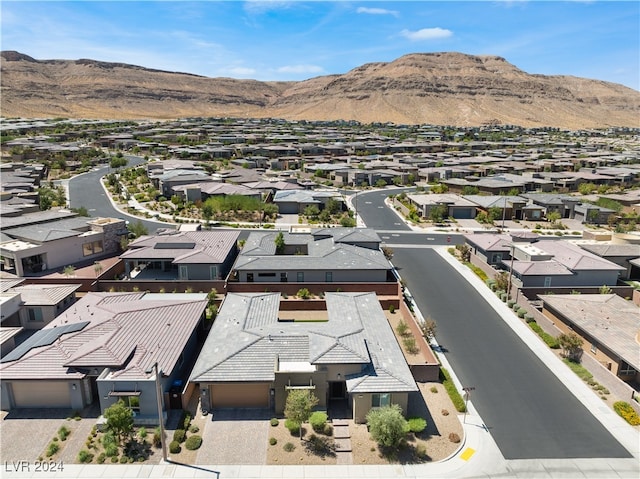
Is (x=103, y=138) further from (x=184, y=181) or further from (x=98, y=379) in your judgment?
(x=98, y=379)

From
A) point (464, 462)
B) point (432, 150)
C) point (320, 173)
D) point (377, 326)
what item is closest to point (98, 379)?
point (377, 326)

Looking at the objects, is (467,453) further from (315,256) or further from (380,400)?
(315,256)

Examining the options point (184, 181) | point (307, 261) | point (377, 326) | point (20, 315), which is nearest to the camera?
point (377, 326)

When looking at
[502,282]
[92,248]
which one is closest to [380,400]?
[502,282]

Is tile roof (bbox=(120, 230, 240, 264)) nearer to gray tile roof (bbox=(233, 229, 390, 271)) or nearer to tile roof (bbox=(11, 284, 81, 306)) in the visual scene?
gray tile roof (bbox=(233, 229, 390, 271))

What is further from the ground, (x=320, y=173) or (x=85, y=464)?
(x=320, y=173)

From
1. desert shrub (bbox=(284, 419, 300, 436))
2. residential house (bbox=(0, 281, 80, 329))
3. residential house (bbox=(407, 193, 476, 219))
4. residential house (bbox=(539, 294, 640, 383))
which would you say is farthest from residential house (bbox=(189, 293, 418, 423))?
residential house (bbox=(407, 193, 476, 219))

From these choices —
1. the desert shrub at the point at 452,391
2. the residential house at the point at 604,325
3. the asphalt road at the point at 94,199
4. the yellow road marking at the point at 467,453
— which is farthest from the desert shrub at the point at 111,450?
the asphalt road at the point at 94,199
